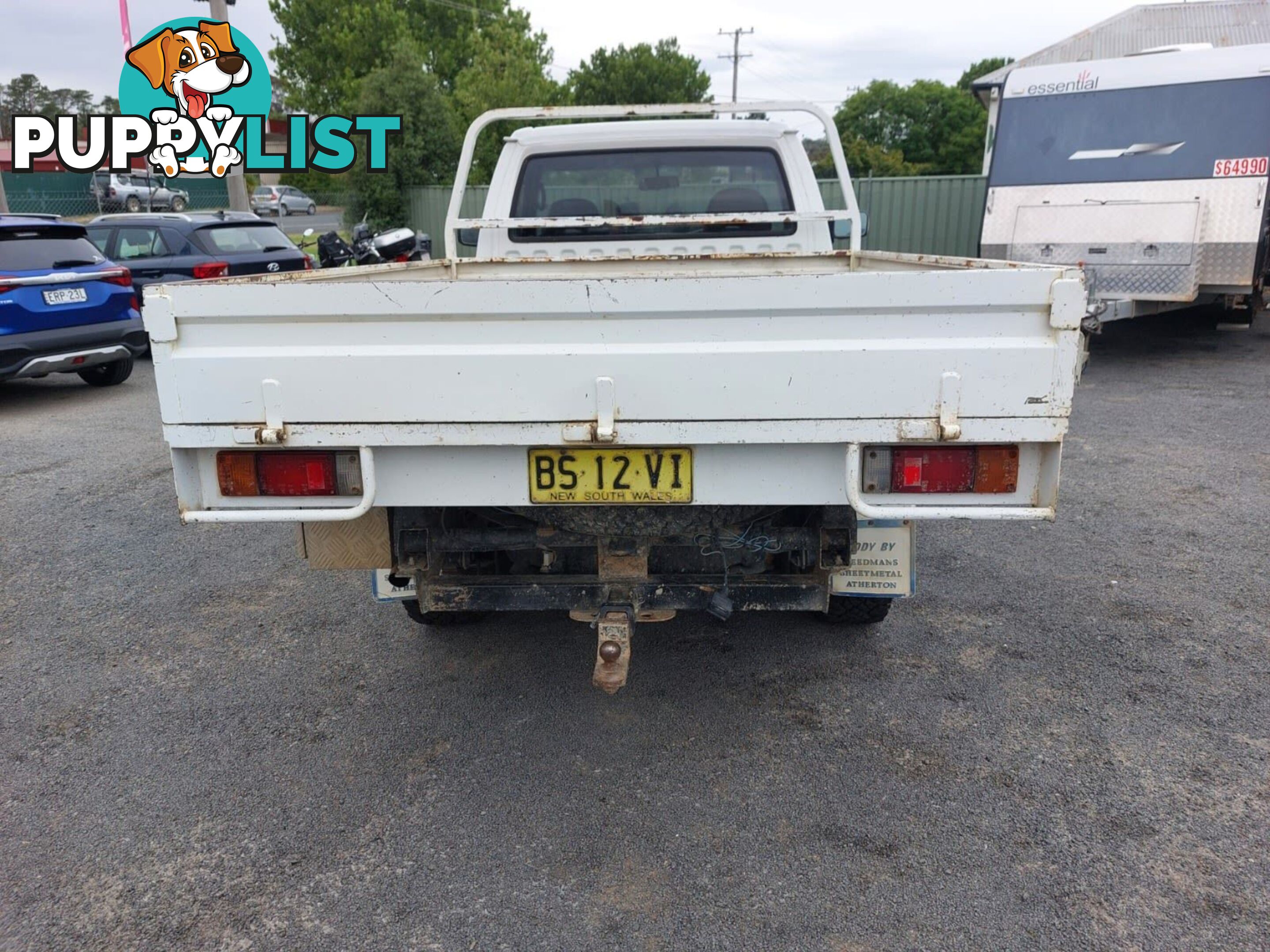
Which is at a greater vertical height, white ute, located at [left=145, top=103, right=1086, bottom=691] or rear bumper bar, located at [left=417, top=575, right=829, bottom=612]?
white ute, located at [left=145, top=103, right=1086, bottom=691]

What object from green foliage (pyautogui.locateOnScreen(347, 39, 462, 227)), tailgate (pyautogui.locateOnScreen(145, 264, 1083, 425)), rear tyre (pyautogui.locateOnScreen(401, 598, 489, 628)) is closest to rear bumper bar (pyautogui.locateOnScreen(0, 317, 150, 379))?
rear tyre (pyautogui.locateOnScreen(401, 598, 489, 628))

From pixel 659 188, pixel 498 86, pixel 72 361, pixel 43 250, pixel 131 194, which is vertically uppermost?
pixel 498 86

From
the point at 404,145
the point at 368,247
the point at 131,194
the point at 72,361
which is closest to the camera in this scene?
the point at 72,361

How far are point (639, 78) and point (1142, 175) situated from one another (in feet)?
128

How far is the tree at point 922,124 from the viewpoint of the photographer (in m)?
47.7

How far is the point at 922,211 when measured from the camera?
53.0 feet

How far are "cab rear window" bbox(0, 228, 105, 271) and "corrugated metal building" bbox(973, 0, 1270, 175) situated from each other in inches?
429

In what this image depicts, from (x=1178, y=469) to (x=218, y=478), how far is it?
236 inches

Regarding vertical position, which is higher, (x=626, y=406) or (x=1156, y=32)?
(x=1156, y=32)

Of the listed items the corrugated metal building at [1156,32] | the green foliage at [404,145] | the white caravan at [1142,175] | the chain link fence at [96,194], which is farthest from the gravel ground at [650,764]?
the chain link fence at [96,194]

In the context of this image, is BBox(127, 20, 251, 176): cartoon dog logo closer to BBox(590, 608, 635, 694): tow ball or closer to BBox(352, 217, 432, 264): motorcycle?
BBox(352, 217, 432, 264): motorcycle

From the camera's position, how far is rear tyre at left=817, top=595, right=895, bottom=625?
385 cm

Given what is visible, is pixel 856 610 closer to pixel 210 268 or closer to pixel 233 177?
pixel 210 268

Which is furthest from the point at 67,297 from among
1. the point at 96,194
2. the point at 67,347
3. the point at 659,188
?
the point at 96,194
